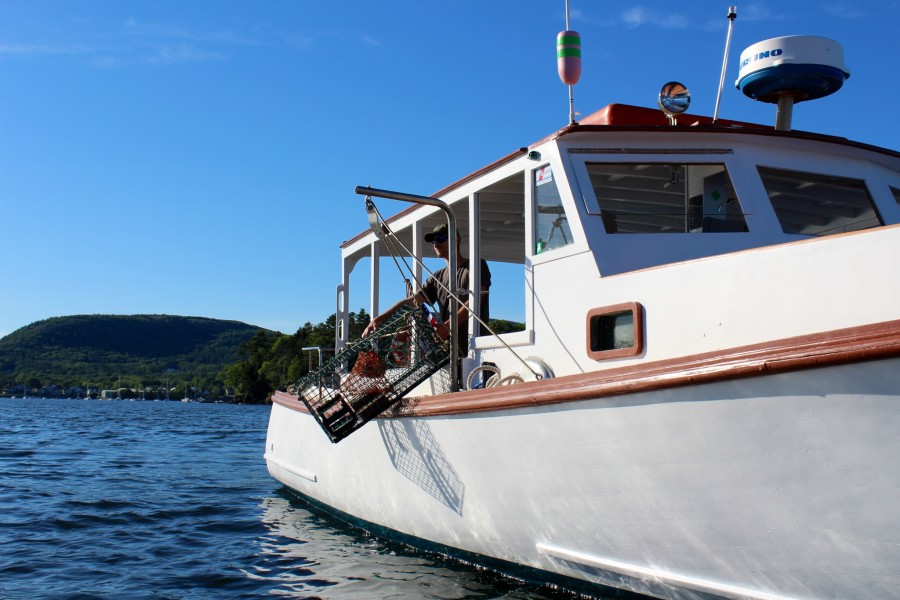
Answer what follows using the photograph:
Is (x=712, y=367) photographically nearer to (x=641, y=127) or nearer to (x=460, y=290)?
(x=641, y=127)

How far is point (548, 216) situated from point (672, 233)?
815 millimetres

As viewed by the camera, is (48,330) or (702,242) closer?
(702,242)

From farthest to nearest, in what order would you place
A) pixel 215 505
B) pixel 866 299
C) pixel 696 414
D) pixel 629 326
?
pixel 215 505 → pixel 629 326 → pixel 696 414 → pixel 866 299

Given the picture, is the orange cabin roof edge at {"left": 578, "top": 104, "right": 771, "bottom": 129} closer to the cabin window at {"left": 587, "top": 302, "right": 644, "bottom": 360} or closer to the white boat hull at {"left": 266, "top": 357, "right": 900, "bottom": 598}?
the cabin window at {"left": 587, "top": 302, "right": 644, "bottom": 360}

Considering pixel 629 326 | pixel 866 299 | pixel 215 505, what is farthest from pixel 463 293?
pixel 215 505

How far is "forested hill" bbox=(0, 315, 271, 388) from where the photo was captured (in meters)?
166

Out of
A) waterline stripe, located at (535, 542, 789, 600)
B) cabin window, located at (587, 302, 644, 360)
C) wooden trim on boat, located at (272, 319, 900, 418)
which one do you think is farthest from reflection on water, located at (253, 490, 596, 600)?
cabin window, located at (587, 302, 644, 360)

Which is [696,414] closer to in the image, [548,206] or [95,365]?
[548,206]

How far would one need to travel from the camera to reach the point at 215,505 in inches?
382

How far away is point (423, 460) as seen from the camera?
587 cm

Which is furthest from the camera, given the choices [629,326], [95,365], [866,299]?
[95,365]

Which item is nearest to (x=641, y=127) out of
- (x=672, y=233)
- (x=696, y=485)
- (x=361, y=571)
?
(x=672, y=233)

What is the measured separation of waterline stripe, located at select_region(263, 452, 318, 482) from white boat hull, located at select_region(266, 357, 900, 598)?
8.76 feet

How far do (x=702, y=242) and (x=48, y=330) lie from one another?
192m
